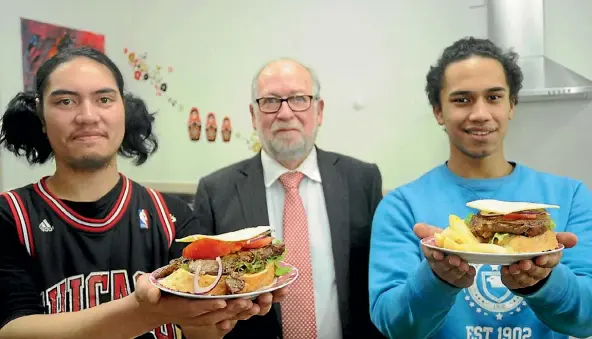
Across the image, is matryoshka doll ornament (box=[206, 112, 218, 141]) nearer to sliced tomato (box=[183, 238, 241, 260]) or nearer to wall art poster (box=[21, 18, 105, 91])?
wall art poster (box=[21, 18, 105, 91])

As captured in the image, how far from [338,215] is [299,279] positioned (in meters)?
0.30

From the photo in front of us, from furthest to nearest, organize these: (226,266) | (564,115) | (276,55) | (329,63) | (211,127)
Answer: (211,127) < (276,55) < (329,63) < (564,115) < (226,266)

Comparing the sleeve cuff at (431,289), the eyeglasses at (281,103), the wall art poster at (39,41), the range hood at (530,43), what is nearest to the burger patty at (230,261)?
the sleeve cuff at (431,289)

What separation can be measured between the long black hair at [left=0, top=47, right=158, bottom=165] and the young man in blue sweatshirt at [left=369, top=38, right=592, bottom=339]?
3.12ft

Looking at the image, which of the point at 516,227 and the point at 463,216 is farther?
the point at 463,216

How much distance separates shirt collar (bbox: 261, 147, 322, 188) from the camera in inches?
85.0

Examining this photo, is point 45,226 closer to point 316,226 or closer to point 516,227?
point 316,226

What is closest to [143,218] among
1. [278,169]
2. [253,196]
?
[253,196]

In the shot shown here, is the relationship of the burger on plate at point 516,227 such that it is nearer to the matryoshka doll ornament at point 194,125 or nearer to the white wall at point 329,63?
the white wall at point 329,63

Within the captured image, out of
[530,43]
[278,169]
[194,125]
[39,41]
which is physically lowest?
[278,169]

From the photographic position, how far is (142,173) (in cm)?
475

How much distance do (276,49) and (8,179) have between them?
2.22m

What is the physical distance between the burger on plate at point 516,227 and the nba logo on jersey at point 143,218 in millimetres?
1020

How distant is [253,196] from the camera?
2117mm
